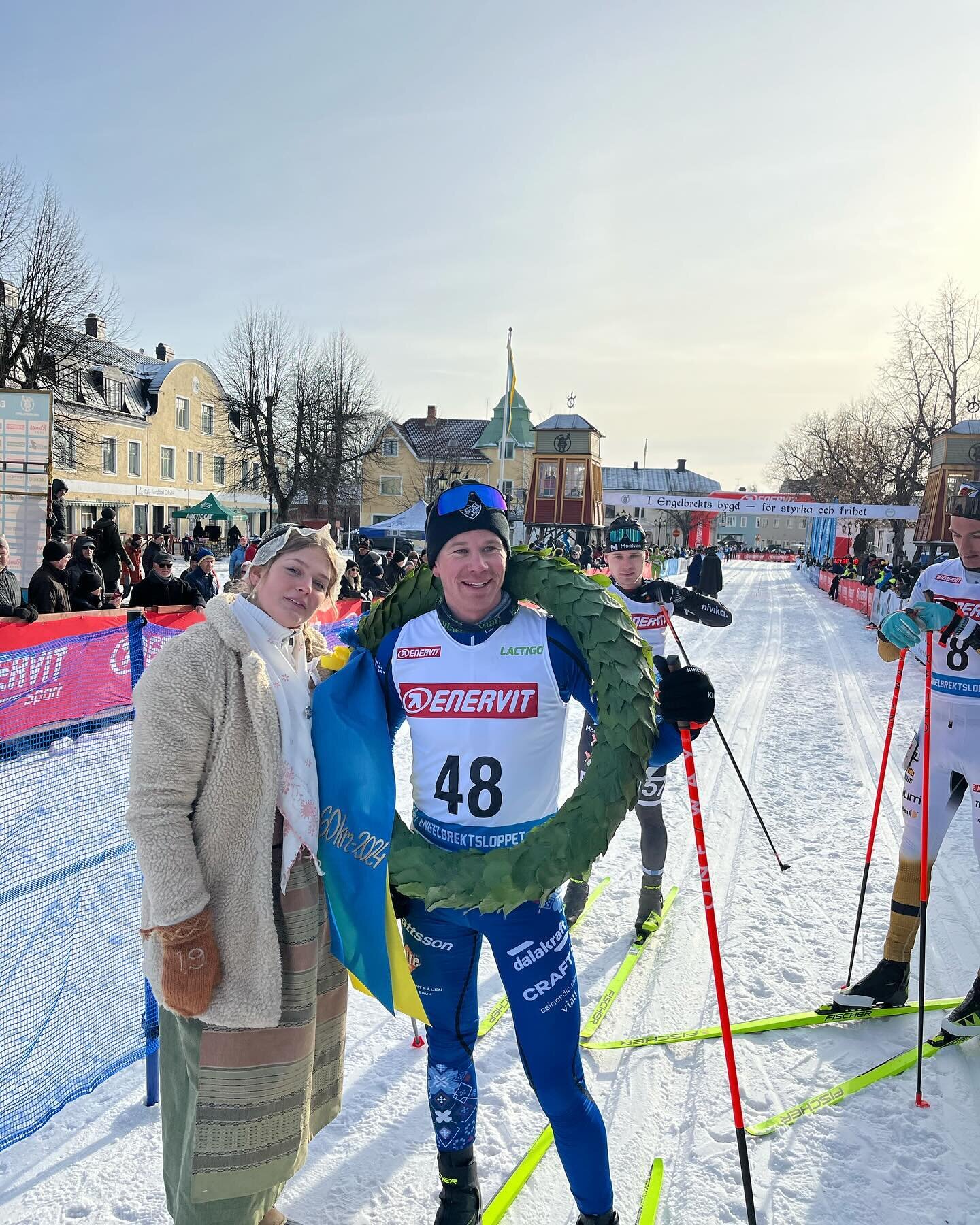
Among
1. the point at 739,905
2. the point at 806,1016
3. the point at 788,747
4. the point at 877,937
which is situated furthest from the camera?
the point at 788,747

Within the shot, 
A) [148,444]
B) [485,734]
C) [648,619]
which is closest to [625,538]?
[648,619]

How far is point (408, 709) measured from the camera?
8.18 feet

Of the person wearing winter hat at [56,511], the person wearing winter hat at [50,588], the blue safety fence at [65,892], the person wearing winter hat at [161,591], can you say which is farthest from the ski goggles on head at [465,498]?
the person wearing winter hat at [56,511]

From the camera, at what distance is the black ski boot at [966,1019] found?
134 inches

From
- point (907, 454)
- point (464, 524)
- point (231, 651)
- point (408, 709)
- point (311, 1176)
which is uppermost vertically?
point (907, 454)

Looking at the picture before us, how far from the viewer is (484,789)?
2.37 m

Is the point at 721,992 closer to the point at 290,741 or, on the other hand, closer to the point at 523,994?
the point at 523,994

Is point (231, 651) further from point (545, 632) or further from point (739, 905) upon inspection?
point (739, 905)

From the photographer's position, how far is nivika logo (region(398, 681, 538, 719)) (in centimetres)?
238

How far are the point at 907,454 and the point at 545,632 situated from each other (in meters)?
44.8

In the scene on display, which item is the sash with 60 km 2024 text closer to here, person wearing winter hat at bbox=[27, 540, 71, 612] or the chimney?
person wearing winter hat at bbox=[27, 540, 71, 612]

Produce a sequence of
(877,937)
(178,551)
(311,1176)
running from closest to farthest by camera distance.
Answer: (311,1176) < (877,937) < (178,551)

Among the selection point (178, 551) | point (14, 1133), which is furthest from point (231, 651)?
point (178, 551)

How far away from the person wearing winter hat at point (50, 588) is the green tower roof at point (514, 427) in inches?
1872
